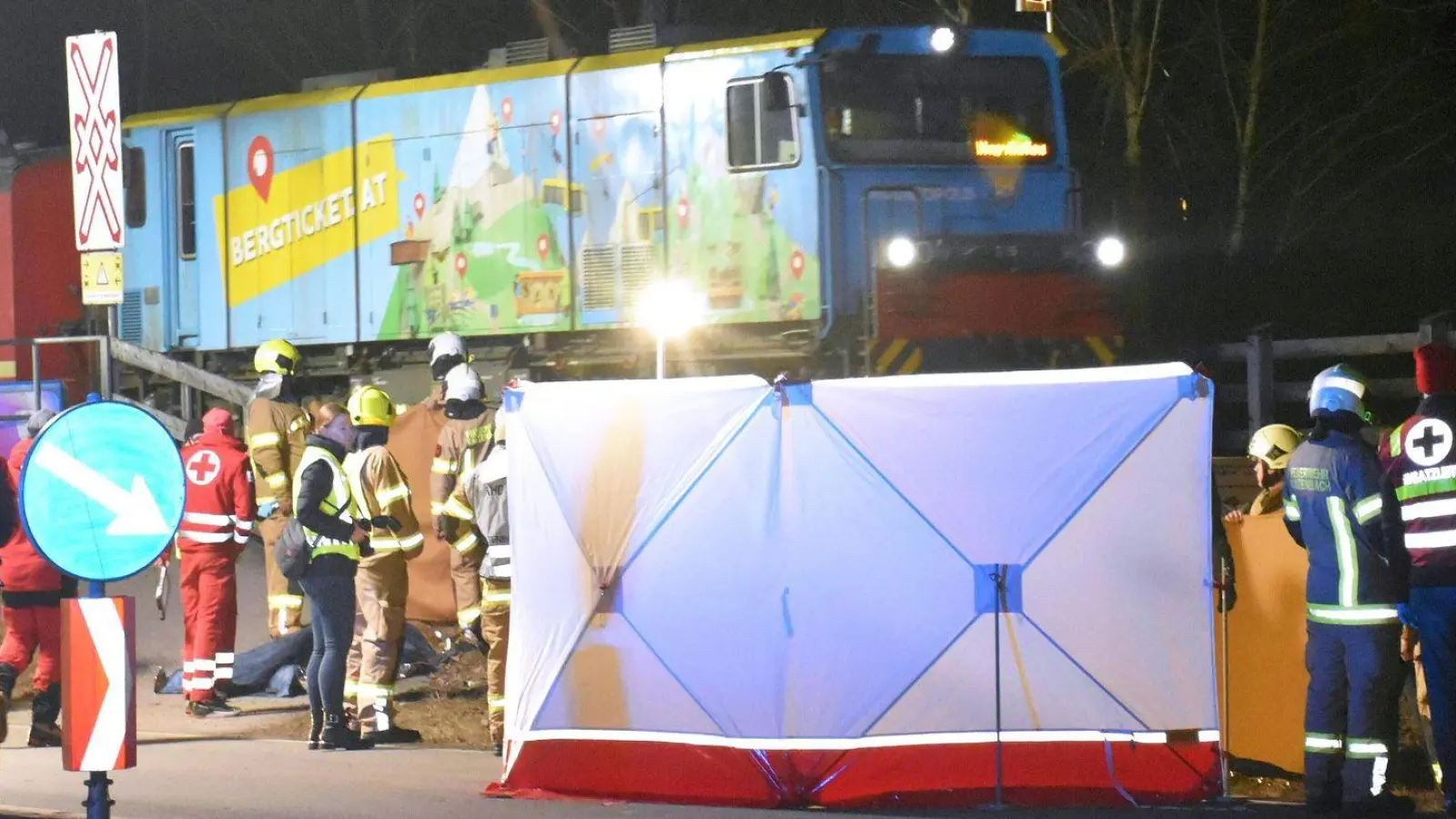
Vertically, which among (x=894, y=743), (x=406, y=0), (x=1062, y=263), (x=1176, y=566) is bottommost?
(x=894, y=743)

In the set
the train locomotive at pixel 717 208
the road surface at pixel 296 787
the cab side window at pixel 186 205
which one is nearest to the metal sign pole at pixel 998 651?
the road surface at pixel 296 787

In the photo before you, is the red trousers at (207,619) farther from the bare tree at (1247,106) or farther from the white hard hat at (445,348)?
the bare tree at (1247,106)

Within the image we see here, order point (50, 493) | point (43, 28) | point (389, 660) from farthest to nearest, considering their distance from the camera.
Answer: point (43, 28)
point (389, 660)
point (50, 493)

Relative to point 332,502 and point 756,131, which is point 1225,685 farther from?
point 756,131

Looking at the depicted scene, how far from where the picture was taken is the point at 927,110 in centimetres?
1650

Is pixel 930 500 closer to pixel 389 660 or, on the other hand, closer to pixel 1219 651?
pixel 1219 651

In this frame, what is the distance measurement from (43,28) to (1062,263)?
28.8m

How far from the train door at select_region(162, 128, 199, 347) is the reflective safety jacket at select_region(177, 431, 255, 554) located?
377 inches

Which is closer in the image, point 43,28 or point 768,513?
point 768,513

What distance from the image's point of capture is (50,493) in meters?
6.98

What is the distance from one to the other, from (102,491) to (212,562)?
186 inches

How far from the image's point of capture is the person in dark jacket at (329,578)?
10.2 meters

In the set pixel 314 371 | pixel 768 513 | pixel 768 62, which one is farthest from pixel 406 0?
pixel 768 513

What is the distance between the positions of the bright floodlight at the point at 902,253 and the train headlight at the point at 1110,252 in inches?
59.2
